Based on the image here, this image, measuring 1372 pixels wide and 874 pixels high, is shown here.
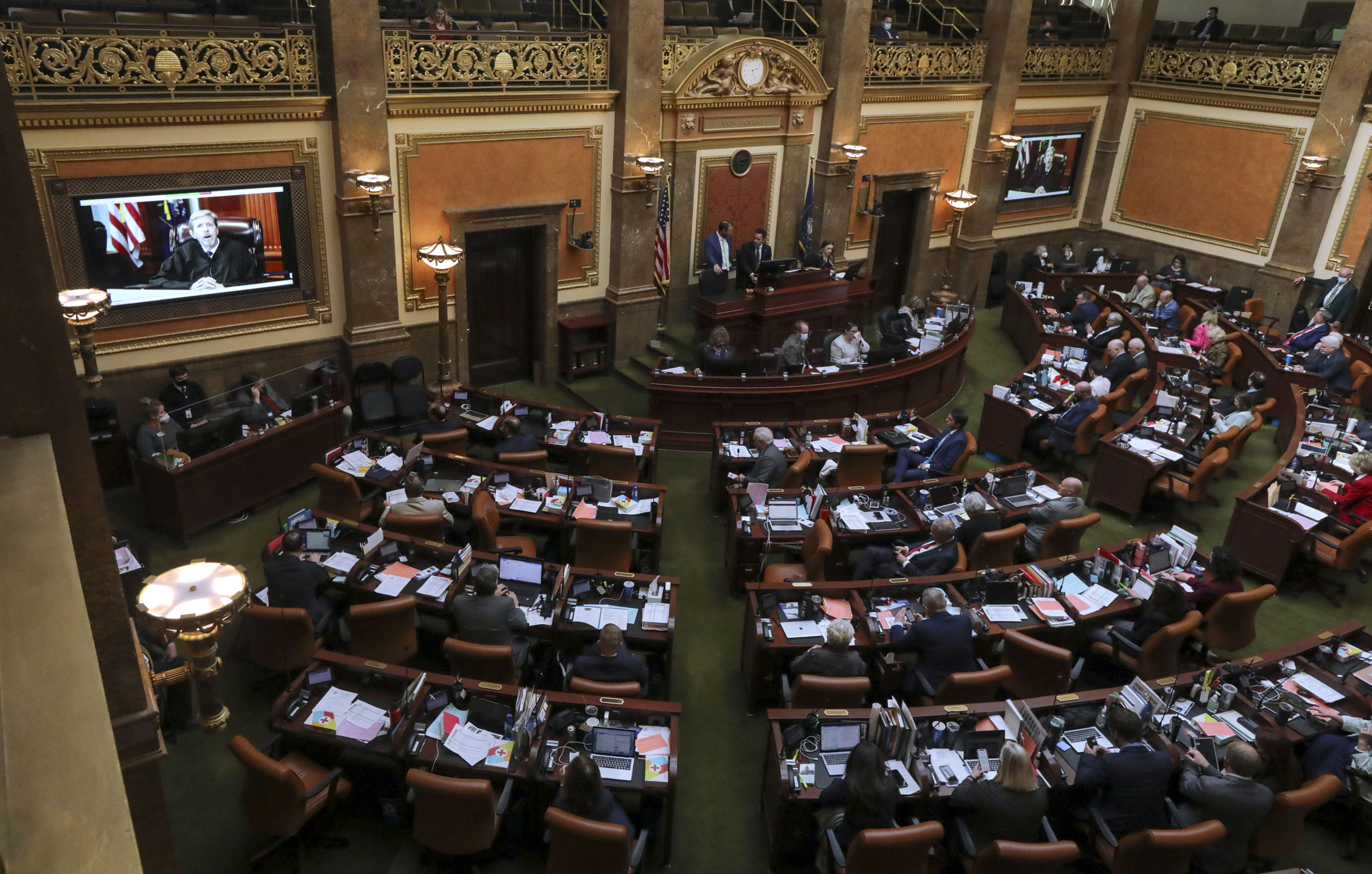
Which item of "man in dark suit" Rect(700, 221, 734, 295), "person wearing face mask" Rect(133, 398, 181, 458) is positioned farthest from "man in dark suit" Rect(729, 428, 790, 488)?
"person wearing face mask" Rect(133, 398, 181, 458)

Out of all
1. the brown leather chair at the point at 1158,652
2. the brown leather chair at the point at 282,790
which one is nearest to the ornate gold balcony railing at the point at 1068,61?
the brown leather chair at the point at 1158,652

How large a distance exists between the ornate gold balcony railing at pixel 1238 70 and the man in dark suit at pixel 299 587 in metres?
16.0

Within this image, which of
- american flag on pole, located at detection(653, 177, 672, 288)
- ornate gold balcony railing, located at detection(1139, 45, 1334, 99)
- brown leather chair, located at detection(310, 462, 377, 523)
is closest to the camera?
brown leather chair, located at detection(310, 462, 377, 523)

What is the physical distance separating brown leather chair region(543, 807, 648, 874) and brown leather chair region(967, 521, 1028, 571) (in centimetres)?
432

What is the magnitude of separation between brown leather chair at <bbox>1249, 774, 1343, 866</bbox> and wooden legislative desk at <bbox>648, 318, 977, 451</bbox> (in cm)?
679

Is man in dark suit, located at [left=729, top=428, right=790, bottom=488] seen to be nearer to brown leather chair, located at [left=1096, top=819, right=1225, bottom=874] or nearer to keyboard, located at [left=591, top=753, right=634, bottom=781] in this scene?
keyboard, located at [left=591, top=753, right=634, bottom=781]

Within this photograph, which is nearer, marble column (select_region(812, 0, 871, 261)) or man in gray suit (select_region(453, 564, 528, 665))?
man in gray suit (select_region(453, 564, 528, 665))

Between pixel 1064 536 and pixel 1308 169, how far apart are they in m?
10.3

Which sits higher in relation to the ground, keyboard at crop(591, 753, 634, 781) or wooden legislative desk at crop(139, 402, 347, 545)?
keyboard at crop(591, 753, 634, 781)

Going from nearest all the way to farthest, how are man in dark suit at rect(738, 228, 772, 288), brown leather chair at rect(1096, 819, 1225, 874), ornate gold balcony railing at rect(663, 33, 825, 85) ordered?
brown leather chair at rect(1096, 819, 1225, 874) < ornate gold balcony railing at rect(663, 33, 825, 85) < man in dark suit at rect(738, 228, 772, 288)

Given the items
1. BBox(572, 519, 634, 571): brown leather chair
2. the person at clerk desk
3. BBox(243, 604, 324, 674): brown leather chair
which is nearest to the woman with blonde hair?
BBox(572, 519, 634, 571): brown leather chair

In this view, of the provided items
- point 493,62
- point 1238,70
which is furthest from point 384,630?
point 1238,70

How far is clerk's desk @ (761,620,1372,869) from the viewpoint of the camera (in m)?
5.71

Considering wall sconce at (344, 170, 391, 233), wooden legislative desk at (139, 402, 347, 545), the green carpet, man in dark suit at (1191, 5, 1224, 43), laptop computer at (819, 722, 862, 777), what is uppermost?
man in dark suit at (1191, 5, 1224, 43)
